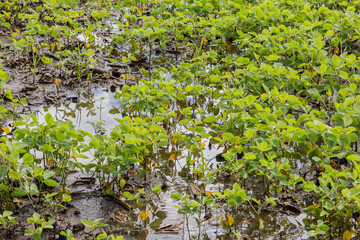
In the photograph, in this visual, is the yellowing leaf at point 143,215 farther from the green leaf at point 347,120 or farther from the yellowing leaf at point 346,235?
the green leaf at point 347,120

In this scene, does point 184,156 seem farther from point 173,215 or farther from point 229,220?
point 229,220

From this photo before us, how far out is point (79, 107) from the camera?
4.59 metres

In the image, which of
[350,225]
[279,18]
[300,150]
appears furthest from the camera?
[279,18]

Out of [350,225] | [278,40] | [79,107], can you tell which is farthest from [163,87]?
[350,225]

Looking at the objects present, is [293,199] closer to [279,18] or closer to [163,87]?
[163,87]

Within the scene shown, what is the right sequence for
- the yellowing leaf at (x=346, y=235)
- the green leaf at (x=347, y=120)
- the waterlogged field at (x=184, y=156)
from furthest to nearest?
the green leaf at (x=347, y=120)
the waterlogged field at (x=184, y=156)
the yellowing leaf at (x=346, y=235)

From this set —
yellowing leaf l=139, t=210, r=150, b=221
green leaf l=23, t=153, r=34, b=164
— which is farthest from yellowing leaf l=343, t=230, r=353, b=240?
green leaf l=23, t=153, r=34, b=164

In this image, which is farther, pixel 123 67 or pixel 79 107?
pixel 123 67

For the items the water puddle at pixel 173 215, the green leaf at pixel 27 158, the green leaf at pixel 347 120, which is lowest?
the water puddle at pixel 173 215

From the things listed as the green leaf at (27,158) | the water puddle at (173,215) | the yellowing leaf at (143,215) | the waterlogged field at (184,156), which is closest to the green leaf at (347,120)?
the waterlogged field at (184,156)

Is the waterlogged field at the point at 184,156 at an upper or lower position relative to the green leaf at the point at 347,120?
lower

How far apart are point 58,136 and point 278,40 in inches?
108

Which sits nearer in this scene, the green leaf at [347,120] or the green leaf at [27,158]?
the green leaf at [27,158]

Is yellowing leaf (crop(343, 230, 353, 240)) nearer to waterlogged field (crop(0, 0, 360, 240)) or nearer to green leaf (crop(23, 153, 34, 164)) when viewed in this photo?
waterlogged field (crop(0, 0, 360, 240))
